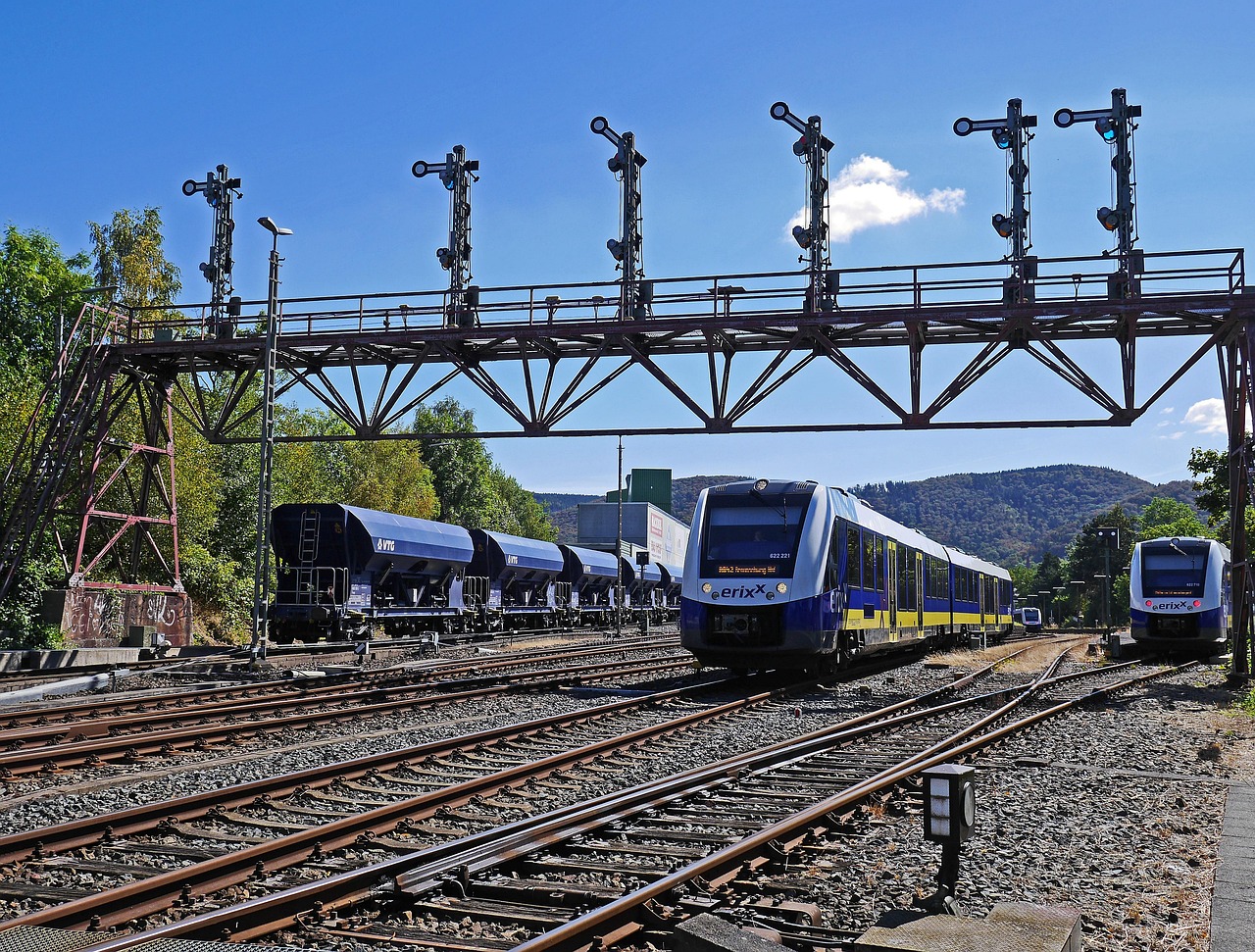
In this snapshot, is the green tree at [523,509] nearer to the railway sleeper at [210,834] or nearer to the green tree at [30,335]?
the green tree at [30,335]

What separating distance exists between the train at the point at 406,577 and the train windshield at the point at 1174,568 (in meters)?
18.4

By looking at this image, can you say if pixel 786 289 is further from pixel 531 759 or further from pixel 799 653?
pixel 531 759

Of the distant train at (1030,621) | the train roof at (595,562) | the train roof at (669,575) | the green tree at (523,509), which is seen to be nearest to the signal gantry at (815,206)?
the train roof at (595,562)

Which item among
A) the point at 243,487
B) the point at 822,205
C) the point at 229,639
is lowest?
the point at 229,639

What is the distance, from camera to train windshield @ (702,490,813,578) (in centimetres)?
1689

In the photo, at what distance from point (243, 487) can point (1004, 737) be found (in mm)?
39021

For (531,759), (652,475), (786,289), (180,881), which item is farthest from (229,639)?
(652,475)

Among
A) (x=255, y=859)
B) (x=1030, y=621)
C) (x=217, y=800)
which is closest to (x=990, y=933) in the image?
(x=255, y=859)

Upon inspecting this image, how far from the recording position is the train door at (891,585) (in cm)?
2134

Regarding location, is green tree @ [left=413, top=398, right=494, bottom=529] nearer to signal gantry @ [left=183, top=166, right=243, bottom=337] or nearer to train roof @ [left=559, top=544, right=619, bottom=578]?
train roof @ [left=559, top=544, right=619, bottom=578]

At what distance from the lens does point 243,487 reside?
45.7 metres

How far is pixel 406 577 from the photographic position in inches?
1261

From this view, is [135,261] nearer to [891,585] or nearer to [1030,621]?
[891,585]

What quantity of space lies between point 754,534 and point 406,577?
56.1 feet
